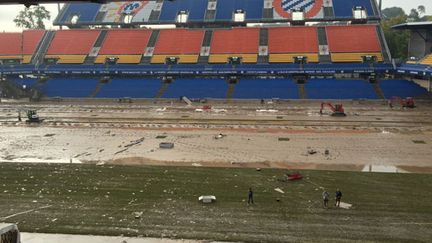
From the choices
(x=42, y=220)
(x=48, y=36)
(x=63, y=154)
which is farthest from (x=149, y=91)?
(x=42, y=220)

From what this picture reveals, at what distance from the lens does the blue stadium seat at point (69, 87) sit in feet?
277

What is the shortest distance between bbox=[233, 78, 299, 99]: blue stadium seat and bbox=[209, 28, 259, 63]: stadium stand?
6.24 metres

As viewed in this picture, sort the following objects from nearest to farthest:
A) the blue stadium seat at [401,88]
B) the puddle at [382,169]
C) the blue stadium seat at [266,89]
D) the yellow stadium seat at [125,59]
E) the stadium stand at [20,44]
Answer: the puddle at [382,169] → the blue stadium seat at [401,88] → the blue stadium seat at [266,89] → the yellow stadium seat at [125,59] → the stadium stand at [20,44]

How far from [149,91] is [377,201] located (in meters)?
61.1

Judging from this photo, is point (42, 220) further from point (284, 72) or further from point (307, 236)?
point (284, 72)

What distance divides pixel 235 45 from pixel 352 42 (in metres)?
24.0

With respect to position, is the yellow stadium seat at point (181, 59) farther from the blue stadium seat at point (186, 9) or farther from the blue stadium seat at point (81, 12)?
the blue stadium seat at point (81, 12)

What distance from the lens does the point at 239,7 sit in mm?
100188

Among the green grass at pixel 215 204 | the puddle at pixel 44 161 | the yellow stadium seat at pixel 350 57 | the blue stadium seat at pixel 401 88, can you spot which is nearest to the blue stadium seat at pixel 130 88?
the yellow stadium seat at pixel 350 57

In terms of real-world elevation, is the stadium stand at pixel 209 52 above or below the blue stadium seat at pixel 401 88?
above

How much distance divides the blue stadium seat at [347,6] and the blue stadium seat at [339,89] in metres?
22.3

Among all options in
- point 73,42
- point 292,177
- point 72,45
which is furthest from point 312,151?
point 73,42

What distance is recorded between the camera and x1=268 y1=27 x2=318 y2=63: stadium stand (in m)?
84.8

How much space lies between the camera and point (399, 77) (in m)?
81.1
